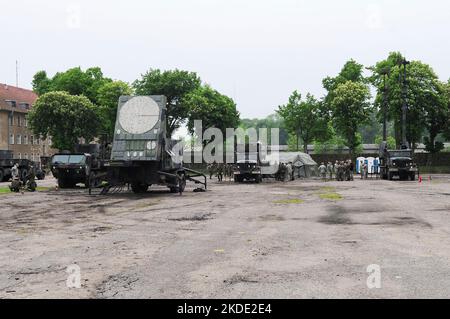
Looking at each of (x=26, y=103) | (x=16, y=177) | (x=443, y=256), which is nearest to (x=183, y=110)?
(x=26, y=103)

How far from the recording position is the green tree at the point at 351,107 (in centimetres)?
6131

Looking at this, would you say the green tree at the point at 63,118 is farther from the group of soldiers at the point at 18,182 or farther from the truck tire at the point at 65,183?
the group of soldiers at the point at 18,182

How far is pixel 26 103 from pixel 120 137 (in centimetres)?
6713

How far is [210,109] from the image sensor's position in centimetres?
6481

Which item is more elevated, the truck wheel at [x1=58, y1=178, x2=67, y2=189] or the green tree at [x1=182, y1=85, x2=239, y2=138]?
the green tree at [x1=182, y1=85, x2=239, y2=138]

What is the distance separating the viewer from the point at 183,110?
68.3 metres

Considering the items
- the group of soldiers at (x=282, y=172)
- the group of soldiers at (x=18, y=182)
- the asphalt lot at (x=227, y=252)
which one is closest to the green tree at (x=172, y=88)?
the group of soldiers at (x=282, y=172)

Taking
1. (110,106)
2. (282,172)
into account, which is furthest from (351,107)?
(110,106)

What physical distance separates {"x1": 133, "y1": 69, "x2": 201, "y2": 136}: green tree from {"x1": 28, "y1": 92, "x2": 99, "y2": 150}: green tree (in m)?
8.31

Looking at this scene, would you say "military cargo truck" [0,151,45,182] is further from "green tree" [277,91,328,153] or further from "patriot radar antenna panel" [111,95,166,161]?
"green tree" [277,91,328,153]

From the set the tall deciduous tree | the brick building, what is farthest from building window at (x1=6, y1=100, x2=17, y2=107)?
the tall deciduous tree

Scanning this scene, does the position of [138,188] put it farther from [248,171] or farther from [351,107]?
[351,107]

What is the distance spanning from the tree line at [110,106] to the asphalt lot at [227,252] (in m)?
50.3

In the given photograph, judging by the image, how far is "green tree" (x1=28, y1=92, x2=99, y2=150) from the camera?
6425 centimetres
